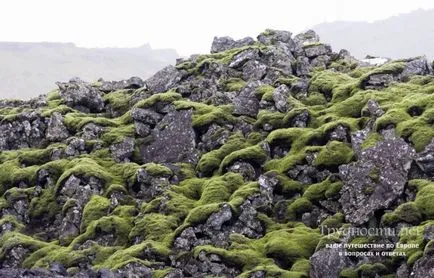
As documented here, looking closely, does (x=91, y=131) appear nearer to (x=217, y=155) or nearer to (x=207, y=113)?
(x=207, y=113)

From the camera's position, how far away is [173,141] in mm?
39906

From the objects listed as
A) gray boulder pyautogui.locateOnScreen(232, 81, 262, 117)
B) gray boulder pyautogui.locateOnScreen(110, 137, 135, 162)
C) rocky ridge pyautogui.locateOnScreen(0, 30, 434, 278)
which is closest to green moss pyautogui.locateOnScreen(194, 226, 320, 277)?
rocky ridge pyautogui.locateOnScreen(0, 30, 434, 278)

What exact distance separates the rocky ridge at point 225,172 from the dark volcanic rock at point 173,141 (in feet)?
0.32

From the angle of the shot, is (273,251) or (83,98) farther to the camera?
(83,98)

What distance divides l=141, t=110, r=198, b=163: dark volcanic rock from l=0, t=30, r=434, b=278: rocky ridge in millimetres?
96

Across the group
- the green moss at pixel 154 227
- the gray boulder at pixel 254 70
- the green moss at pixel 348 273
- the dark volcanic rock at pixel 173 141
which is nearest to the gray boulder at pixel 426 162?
the green moss at pixel 348 273

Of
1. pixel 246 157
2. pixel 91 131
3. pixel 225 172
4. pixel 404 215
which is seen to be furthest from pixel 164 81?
pixel 404 215

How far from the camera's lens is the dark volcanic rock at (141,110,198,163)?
1533 inches

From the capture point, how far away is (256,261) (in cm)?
2762

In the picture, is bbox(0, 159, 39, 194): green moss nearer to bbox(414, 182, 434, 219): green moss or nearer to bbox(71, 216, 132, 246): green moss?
bbox(71, 216, 132, 246): green moss

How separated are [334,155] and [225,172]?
6623mm

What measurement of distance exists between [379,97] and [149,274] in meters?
19.6

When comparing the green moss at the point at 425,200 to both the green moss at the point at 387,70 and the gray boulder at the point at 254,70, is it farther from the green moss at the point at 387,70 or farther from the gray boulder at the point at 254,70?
the gray boulder at the point at 254,70

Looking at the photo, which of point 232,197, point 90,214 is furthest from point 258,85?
point 90,214
